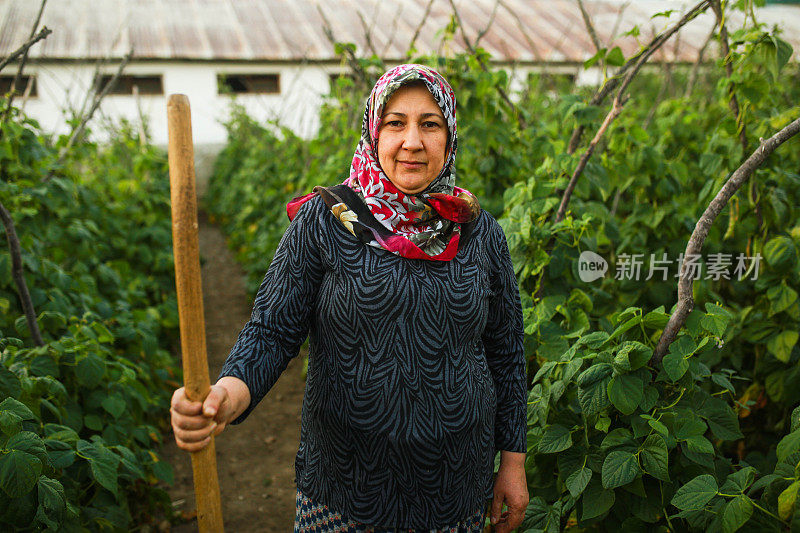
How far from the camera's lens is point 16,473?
161 cm

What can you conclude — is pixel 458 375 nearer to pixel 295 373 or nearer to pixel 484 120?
pixel 484 120

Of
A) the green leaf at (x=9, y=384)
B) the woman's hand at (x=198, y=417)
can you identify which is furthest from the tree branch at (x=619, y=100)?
the green leaf at (x=9, y=384)

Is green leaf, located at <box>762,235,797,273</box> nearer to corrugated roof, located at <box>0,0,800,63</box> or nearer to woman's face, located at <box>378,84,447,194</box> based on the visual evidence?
woman's face, located at <box>378,84,447,194</box>

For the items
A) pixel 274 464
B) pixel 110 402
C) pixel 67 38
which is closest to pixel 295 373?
pixel 274 464

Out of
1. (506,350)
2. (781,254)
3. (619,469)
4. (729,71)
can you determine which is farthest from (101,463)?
(729,71)

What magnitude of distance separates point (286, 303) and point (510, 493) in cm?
74

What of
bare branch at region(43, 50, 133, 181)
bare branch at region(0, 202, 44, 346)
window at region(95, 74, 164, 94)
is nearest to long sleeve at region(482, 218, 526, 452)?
bare branch at region(0, 202, 44, 346)

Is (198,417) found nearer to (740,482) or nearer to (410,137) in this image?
(410,137)

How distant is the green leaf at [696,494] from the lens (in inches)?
61.1

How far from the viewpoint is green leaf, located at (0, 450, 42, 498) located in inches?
63.0

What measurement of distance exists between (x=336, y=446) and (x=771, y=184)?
7.62ft

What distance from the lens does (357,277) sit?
140 cm

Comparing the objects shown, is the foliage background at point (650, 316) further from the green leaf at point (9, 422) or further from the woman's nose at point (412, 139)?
the green leaf at point (9, 422)

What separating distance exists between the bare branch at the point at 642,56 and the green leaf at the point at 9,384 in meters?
2.12
